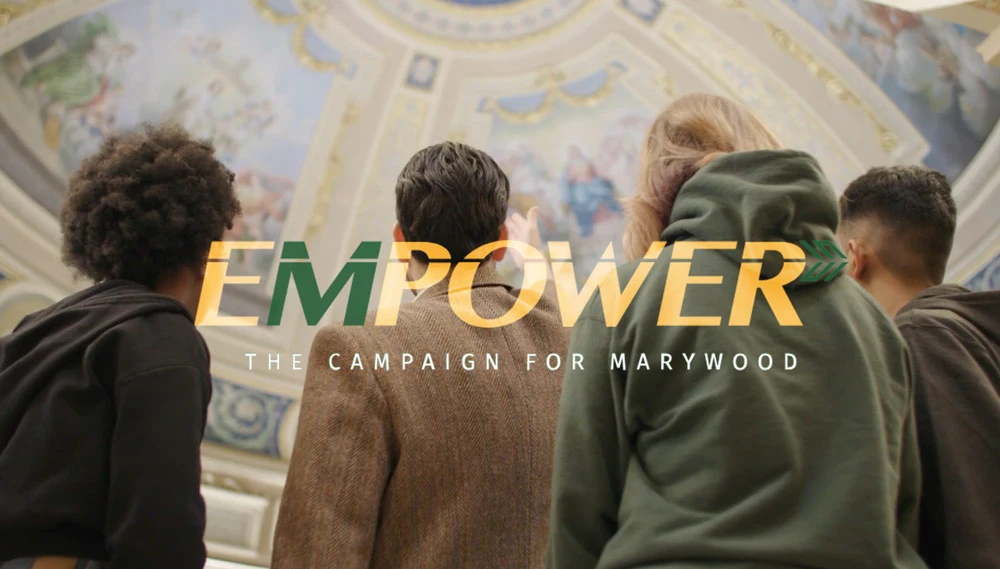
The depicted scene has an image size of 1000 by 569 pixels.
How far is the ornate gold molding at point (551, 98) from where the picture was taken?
37.4 ft

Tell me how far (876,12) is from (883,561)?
9073mm

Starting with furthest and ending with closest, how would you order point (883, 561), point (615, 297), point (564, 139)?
point (564, 139) → point (615, 297) → point (883, 561)

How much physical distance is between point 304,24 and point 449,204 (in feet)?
30.3

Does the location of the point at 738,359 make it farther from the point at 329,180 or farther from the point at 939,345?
the point at 329,180

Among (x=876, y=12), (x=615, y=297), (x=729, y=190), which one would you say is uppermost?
(x=876, y=12)

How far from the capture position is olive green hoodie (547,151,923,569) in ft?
4.66

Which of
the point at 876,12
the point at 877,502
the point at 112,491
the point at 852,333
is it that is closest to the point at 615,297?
the point at 852,333

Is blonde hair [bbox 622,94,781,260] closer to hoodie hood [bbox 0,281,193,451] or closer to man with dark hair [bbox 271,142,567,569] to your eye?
man with dark hair [bbox 271,142,567,569]

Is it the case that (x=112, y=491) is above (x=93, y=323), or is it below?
below

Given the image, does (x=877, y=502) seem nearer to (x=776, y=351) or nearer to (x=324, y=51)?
(x=776, y=351)

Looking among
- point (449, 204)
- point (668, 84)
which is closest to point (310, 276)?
point (668, 84)

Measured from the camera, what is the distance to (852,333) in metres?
1.60

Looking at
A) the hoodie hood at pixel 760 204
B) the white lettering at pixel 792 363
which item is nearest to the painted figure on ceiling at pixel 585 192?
the hoodie hood at pixel 760 204

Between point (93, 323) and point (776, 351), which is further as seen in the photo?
point (93, 323)
